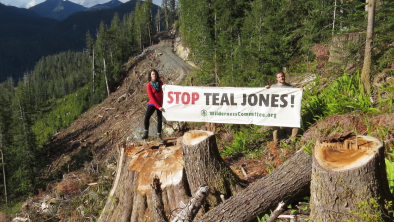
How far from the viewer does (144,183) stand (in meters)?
4.69

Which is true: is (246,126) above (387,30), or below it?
below

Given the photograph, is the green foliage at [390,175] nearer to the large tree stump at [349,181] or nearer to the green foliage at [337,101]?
the large tree stump at [349,181]

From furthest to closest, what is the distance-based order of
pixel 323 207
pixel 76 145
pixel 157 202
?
pixel 76 145, pixel 157 202, pixel 323 207

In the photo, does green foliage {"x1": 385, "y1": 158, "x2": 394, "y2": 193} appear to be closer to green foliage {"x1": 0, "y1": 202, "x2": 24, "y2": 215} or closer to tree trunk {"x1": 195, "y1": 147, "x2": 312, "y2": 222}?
tree trunk {"x1": 195, "y1": 147, "x2": 312, "y2": 222}

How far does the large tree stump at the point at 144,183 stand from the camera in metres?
4.45

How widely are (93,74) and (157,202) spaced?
6049cm

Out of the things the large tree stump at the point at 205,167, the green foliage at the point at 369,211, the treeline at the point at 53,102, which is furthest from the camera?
the treeline at the point at 53,102

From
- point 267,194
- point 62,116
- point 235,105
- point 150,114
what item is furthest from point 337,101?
point 62,116

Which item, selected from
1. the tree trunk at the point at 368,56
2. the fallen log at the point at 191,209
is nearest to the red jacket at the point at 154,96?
the fallen log at the point at 191,209

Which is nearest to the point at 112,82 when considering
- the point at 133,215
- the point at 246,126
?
the point at 246,126

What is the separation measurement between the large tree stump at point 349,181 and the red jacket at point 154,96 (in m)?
4.60

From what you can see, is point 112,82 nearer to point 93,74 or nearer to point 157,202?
point 93,74

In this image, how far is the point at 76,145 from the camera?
3170cm

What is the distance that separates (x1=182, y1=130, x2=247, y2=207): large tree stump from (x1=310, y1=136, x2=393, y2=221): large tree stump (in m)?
1.72
